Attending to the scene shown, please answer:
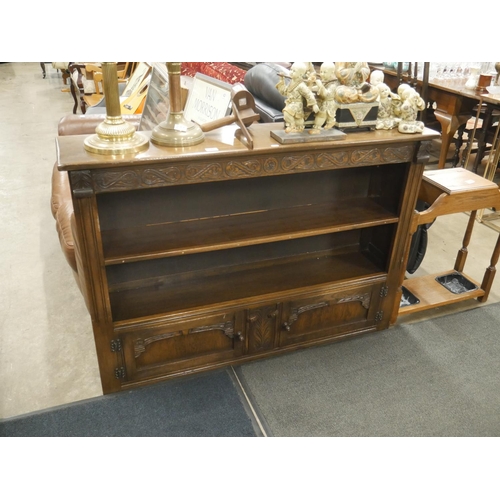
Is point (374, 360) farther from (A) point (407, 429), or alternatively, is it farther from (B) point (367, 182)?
(B) point (367, 182)

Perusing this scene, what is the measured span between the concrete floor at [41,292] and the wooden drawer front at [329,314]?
36 centimetres

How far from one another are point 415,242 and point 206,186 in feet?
4.04

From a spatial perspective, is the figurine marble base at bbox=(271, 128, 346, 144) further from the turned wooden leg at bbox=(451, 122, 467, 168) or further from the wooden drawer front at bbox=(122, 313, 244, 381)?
the turned wooden leg at bbox=(451, 122, 467, 168)

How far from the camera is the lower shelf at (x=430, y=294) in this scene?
7.95 ft

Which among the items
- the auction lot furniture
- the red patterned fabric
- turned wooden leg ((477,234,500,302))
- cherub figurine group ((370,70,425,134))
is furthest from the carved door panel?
the red patterned fabric

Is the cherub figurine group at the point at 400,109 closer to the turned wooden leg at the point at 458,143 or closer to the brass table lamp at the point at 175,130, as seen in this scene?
the brass table lamp at the point at 175,130

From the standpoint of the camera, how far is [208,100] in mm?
2123

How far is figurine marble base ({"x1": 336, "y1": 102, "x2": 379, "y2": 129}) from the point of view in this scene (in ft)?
6.00

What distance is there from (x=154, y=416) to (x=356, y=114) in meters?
1.49

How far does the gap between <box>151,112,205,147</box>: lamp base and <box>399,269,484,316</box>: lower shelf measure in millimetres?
1440

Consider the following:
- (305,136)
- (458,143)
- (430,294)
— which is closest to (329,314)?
(430,294)

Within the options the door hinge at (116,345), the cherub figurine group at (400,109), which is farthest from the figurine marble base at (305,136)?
the door hinge at (116,345)

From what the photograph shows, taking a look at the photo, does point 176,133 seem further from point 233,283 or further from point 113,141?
point 233,283

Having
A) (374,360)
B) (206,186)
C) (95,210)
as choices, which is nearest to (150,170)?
(95,210)
